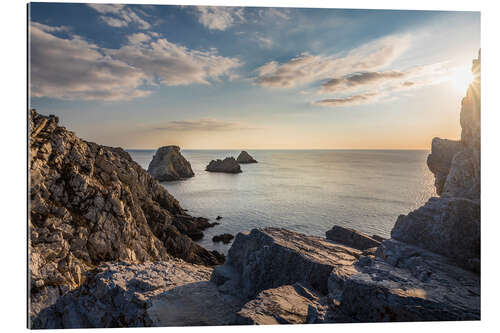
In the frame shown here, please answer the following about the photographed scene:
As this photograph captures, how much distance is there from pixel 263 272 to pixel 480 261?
15.9 ft

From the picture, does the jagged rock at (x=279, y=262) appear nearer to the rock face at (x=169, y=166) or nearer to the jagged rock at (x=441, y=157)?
the jagged rock at (x=441, y=157)

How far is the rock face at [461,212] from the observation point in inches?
217

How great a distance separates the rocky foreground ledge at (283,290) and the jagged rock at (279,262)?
1.0 inches

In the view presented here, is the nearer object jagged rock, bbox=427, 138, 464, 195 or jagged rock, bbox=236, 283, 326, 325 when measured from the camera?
jagged rock, bbox=236, 283, 326, 325

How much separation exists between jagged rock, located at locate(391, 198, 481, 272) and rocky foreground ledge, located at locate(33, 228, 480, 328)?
0.32m

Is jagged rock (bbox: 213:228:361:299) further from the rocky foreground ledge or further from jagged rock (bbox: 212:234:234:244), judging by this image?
jagged rock (bbox: 212:234:234:244)

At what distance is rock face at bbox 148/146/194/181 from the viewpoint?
6119 centimetres

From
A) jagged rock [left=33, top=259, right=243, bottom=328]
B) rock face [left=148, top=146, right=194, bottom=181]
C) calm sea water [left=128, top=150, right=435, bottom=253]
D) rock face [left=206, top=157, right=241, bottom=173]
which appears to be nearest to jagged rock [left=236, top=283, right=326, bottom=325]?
jagged rock [left=33, top=259, right=243, bottom=328]

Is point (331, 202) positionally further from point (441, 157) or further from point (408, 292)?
point (408, 292)

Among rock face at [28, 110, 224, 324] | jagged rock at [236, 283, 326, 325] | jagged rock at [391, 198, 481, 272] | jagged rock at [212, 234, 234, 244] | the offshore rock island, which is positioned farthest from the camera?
jagged rock at [212, 234, 234, 244]

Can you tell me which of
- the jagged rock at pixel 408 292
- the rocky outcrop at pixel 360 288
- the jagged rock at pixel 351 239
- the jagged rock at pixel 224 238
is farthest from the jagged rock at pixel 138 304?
the jagged rock at pixel 224 238

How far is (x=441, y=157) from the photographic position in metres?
8.83
